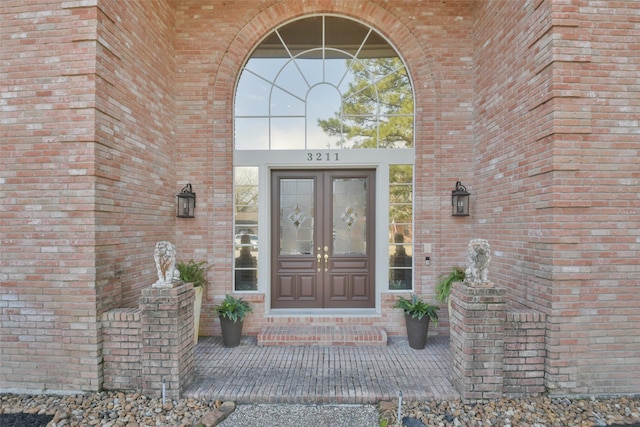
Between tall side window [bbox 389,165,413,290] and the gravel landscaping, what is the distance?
6.33 feet

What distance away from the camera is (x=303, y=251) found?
4770 millimetres

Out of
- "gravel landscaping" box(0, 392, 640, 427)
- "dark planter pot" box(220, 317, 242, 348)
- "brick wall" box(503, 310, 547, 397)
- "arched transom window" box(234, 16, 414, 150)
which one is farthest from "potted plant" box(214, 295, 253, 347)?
"brick wall" box(503, 310, 547, 397)

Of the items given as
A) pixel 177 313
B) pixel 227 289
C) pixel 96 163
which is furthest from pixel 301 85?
pixel 177 313

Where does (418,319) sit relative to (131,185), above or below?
below

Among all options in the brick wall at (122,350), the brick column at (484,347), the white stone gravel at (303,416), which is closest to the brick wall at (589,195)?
the brick column at (484,347)

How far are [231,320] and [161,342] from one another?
119cm

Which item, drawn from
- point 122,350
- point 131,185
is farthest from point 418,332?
point 131,185

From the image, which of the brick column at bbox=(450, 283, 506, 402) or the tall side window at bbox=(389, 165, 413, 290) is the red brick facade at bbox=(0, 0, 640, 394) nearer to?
the brick column at bbox=(450, 283, 506, 402)

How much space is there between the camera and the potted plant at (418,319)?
3.94 m

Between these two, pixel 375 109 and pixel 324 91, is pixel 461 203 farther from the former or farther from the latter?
pixel 324 91

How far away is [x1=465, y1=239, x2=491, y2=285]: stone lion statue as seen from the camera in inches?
113

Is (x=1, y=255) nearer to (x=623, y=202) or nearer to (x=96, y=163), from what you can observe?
(x=96, y=163)

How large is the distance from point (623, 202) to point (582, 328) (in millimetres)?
1311

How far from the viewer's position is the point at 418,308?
13.2 ft
